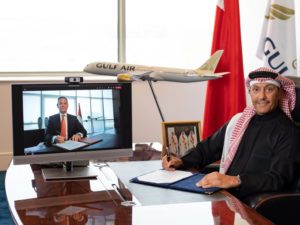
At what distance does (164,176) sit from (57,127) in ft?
1.87

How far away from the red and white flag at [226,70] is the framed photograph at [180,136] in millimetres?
1939

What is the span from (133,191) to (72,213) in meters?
0.38

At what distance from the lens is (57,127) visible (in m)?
2.43

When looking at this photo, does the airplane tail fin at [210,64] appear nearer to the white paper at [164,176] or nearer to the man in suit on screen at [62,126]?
the white paper at [164,176]

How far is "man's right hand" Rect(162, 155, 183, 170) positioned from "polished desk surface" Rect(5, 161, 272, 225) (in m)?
0.33

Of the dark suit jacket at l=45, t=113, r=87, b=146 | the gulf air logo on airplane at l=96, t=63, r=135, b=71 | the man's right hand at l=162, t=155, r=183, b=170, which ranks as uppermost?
the gulf air logo on airplane at l=96, t=63, r=135, b=71

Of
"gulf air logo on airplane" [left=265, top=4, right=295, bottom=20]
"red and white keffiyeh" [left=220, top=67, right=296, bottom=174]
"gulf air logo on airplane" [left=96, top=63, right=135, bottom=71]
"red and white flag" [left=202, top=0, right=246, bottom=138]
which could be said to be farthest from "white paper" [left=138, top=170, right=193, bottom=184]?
"gulf air logo on airplane" [left=265, top=4, right=295, bottom=20]

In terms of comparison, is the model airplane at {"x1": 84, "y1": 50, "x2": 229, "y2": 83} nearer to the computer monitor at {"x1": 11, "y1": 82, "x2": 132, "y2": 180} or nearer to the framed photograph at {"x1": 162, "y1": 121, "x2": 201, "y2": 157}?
the framed photograph at {"x1": 162, "y1": 121, "x2": 201, "y2": 157}

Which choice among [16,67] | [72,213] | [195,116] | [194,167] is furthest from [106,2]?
[72,213]

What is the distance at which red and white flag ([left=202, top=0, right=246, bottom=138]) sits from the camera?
4.81 metres

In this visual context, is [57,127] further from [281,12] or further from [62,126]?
[281,12]

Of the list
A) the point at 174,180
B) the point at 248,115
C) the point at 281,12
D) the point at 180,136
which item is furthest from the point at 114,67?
the point at 281,12

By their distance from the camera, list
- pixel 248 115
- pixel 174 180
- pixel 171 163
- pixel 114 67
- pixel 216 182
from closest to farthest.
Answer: pixel 216 182 → pixel 174 180 → pixel 171 163 → pixel 248 115 → pixel 114 67

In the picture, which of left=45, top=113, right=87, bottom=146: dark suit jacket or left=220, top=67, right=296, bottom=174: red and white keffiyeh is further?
left=220, top=67, right=296, bottom=174: red and white keffiyeh
